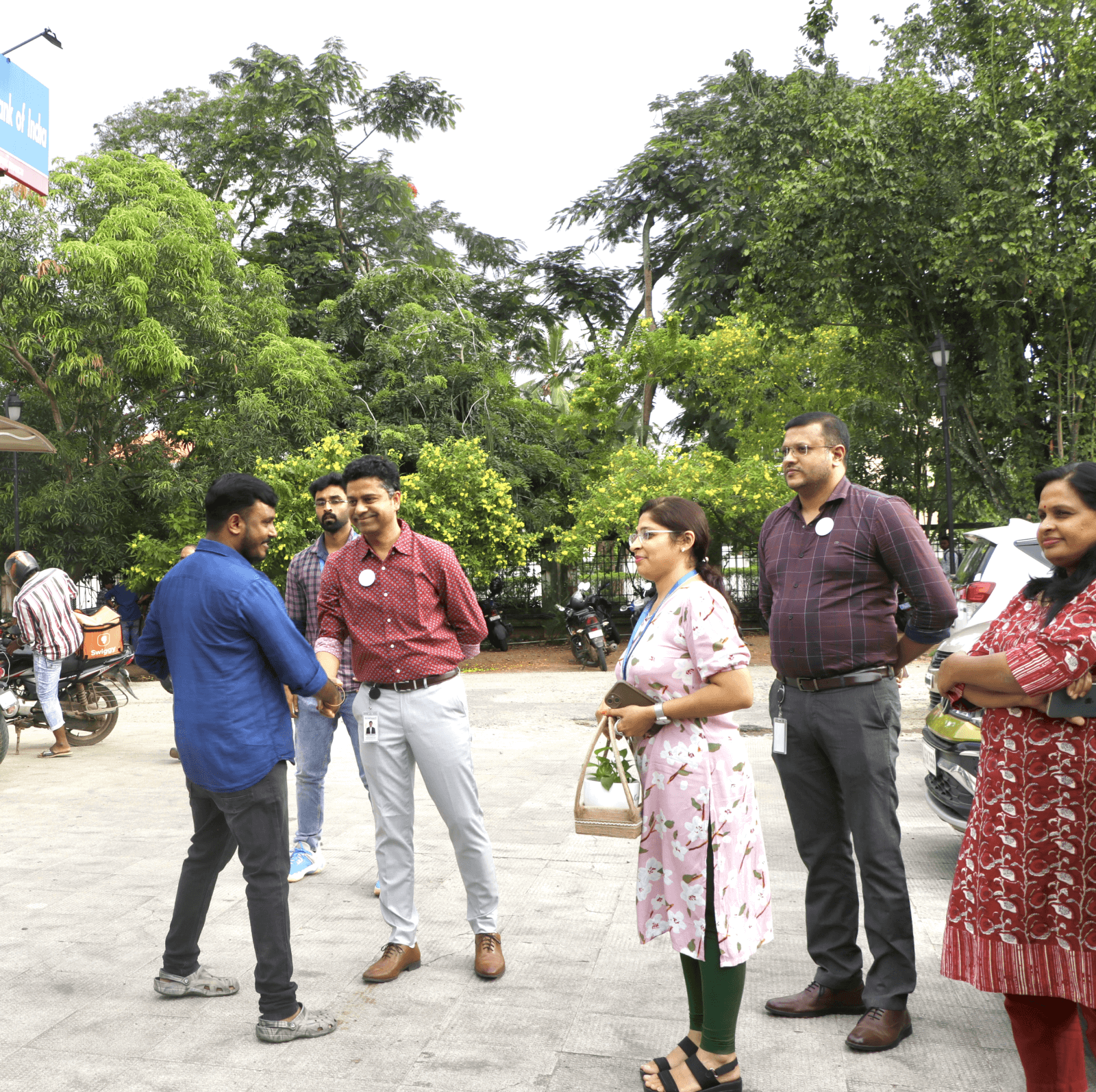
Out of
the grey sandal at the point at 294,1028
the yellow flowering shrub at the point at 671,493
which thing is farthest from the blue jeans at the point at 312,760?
the yellow flowering shrub at the point at 671,493

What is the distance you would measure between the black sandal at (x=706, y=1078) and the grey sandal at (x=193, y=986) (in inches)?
64.0

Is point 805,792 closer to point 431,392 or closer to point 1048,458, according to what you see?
point 1048,458

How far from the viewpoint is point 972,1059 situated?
304 centimetres

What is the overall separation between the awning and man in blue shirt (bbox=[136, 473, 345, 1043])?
6.08 meters

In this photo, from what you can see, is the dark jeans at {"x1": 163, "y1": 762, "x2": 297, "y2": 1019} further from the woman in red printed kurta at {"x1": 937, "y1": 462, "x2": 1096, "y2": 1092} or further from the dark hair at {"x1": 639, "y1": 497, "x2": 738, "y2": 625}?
the woman in red printed kurta at {"x1": 937, "y1": 462, "x2": 1096, "y2": 1092}

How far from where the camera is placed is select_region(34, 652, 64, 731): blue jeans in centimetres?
835

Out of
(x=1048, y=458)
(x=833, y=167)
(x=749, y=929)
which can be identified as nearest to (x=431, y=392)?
(x=833, y=167)

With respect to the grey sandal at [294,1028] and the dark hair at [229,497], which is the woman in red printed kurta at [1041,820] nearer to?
the grey sandal at [294,1028]

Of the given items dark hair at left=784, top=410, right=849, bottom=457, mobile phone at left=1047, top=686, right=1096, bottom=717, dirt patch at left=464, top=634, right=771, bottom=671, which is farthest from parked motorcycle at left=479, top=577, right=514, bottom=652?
mobile phone at left=1047, top=686, right=1096, bottom=717

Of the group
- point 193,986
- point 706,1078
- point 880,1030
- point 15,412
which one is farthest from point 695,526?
point 15,412

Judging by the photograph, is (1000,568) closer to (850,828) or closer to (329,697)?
(850,828)

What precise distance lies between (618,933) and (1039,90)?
13.4 m

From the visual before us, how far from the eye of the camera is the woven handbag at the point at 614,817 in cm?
291

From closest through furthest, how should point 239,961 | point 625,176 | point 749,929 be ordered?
point 749,929, point 239,961, point 625,176
